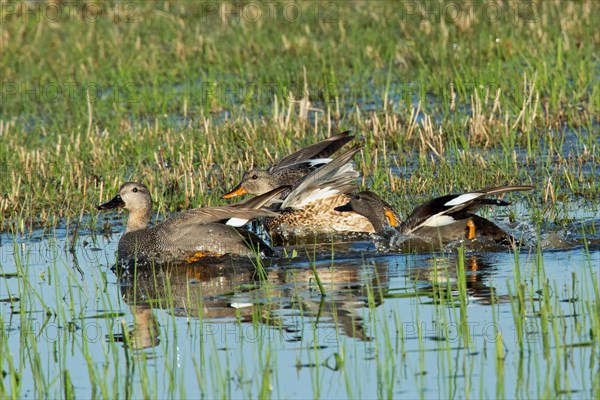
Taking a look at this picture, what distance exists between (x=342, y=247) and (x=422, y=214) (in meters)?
0.72

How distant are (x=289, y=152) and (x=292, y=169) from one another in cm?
120

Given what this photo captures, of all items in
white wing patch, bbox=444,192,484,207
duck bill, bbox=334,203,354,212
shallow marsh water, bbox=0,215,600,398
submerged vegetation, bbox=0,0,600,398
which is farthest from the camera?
duck bill, bbox=334,203,354,212

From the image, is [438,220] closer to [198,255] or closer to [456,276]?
[456,276]

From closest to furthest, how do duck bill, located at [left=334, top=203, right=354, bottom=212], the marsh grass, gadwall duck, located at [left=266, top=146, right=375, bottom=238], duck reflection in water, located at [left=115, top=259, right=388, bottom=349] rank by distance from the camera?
duck reflection in water, located at [left=115, top=259, right=388, bottom=349]
gadwall duck, located at [left=266, top=146, right=375, bottom=238]
duck bill, located at [left=334, top=203, right=354, bottom=212]
the marsh grass

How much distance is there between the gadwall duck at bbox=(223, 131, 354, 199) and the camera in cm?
908

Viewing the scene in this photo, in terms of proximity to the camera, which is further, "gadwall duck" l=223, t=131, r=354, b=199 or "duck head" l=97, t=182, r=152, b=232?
"gadwall duck" l=223, t=131, r=354, b=199

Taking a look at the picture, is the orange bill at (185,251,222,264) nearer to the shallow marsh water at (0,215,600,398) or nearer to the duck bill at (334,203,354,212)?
the shallow marsh water at (0,215,600,398)

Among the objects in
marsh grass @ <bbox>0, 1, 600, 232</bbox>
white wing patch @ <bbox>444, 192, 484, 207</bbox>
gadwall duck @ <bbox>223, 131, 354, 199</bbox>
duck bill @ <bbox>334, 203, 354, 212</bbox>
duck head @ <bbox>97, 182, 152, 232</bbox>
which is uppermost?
marsh grass @ <bbox>0, 1, 600, 232</bbox>

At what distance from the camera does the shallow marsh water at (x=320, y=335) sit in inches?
177

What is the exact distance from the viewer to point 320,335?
523cm

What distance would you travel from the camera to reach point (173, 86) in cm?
1367

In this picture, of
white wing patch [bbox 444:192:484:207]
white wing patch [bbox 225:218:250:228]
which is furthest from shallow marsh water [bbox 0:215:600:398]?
white wing patch [bbox 225:218:250:228]

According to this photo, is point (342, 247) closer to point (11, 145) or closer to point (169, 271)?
point (169, 271)

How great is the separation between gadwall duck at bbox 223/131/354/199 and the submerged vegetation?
40 cm
